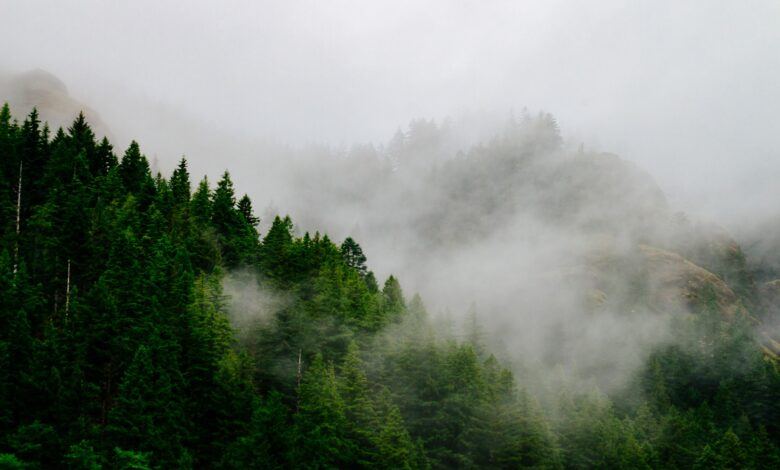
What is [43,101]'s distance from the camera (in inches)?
7219

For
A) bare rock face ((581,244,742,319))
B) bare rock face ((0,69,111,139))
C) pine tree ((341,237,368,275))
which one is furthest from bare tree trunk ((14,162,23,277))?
bare rock face ((0,69,111,139))

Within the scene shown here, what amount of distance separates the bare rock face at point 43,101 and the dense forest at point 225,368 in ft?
382

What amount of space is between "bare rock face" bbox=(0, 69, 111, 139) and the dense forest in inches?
4585

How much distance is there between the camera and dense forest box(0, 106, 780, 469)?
36.7 meters

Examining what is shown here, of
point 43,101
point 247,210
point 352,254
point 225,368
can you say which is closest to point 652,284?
point 352,254

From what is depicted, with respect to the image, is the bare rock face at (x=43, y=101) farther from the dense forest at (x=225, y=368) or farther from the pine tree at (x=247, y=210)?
the dense forest at (x=225, y=368)

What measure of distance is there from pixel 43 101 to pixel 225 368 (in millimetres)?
178297

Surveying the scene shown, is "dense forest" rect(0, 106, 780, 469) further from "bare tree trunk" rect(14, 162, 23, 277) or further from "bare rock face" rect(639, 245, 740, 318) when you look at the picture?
"bare rock face" rect(639, 245, 740, 318)

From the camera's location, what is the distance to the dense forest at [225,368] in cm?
3672

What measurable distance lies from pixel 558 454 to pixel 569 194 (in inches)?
4782

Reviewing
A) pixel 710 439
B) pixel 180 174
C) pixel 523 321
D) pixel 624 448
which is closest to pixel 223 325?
pixel 624 448

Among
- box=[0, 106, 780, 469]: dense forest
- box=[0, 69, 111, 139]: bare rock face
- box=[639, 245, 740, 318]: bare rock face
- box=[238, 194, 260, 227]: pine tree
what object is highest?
box=[0, 69, 111, 139]: bare rock face

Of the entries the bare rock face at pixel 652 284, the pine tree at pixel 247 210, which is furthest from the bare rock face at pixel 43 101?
the bare rock face at pixel 652 284

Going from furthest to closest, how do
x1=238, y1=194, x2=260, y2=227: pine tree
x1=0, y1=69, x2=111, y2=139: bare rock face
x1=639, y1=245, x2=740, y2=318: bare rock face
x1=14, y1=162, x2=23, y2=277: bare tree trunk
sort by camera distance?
x1=0, y1=69, x2=111, y2=139: bare rock face, x1=639, y1=245, x2=740, y2=318: bare rock face, x1=238, y1=194, x2=260, y2=227: pine tree, x1=14, y1=162, x2=23, y2=277: bare tree trunk
